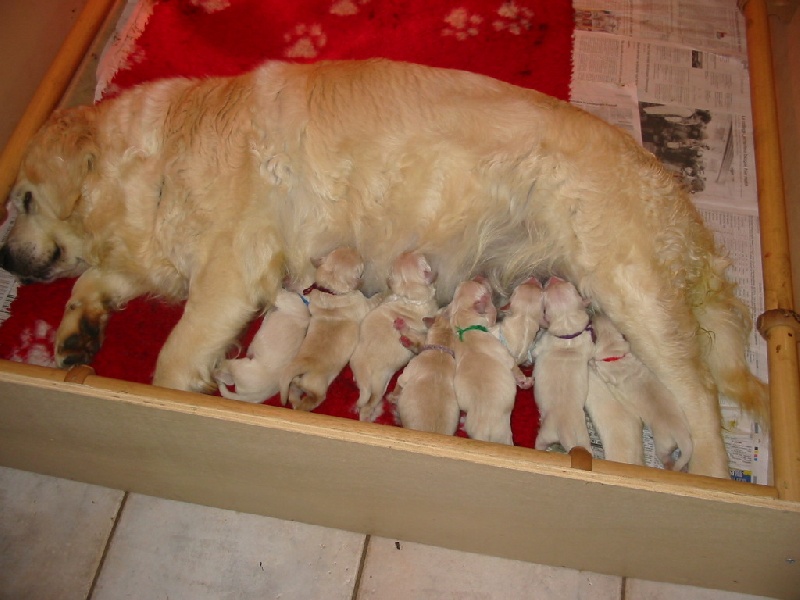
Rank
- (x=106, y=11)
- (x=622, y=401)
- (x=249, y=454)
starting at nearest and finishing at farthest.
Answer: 1. (x=249, y=454)
2. (x=622, y=401)
3. (x=106, y=11)

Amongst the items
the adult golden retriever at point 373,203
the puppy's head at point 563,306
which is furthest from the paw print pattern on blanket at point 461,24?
the puppy's head at point 563,306

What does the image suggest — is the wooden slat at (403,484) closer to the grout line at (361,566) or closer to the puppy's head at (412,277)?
the grout line at (361,566)

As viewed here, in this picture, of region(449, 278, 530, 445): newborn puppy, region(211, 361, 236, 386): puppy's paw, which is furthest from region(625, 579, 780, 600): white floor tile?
region(211, 361, 236, 386): puppy's paw

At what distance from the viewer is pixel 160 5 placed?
9.11 ft

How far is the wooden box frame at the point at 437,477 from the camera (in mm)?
1338

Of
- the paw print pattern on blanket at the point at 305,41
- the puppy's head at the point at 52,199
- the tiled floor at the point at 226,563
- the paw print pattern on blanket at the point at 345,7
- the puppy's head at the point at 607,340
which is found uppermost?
the paw print pattern on blanket at the point at 345,7

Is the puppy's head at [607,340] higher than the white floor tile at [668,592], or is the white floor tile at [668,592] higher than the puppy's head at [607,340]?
the puppy's head at [607,340]

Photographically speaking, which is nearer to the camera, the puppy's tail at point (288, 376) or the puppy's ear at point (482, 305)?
the puppy's tail at point (288, 376)

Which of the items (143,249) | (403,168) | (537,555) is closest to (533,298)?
(403,168)

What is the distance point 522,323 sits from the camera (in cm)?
182

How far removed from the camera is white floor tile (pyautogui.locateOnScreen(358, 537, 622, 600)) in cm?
181

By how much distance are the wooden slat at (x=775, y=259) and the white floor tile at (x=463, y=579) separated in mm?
655

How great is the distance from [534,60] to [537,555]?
1.85 m

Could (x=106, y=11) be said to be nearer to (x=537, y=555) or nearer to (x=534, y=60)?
(x=534, y=60)
